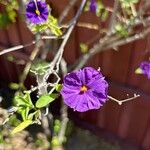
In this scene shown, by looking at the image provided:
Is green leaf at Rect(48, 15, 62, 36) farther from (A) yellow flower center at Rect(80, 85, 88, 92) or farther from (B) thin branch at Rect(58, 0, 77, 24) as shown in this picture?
(A) yellow flower center at Rect(80, 85, 88, 92)

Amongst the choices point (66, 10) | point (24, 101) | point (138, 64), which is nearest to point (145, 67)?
point (138, 64)

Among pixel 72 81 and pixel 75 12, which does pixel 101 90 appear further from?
pixel 75 12

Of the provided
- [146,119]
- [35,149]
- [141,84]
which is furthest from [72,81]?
[35,149]

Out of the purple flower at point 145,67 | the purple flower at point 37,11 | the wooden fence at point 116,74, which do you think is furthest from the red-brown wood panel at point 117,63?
the purple flower at point 37,11

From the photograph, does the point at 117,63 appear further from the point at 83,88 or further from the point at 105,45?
the point at 83,88

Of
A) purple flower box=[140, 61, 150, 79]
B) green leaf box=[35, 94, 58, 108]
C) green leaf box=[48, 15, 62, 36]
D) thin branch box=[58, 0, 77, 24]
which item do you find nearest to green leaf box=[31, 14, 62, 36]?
green leaf box=[48, 15, 62, 36]

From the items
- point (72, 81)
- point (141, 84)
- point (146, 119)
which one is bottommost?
point (146, 119)
